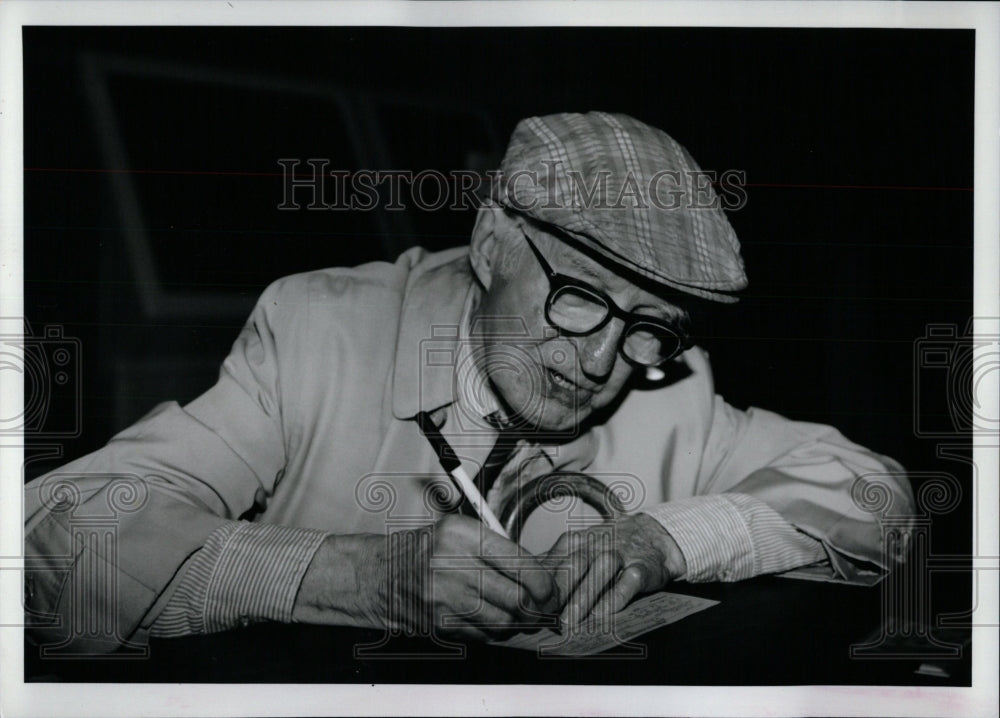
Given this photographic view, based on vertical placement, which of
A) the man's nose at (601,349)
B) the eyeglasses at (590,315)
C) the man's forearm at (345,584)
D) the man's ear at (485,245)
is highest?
the man's ear at (485,245)

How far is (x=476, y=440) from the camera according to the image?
1694 mm

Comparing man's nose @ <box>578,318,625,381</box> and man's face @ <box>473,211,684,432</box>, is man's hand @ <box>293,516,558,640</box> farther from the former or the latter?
man's nose @ <box>578,318,625,381</box>

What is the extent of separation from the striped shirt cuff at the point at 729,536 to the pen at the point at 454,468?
0.30 meters

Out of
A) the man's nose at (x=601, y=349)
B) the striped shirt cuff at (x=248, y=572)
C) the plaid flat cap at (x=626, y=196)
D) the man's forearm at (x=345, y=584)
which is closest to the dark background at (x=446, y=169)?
the plaid flat cap at (x=626, y=196)

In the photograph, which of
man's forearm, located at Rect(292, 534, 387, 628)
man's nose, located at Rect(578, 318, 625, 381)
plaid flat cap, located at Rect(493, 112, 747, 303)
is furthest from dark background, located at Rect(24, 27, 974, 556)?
man's forearm, located at Rect(292, 534, 387, 628)

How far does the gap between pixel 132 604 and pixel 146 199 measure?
0.76 m

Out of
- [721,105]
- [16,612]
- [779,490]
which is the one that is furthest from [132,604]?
Result: [721,105]

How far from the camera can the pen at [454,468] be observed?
5.53 ft

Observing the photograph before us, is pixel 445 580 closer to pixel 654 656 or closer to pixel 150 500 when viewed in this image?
pixel 654 656

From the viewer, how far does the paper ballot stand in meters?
1.69

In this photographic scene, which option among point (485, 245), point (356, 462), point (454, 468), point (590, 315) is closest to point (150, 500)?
point (356, 462)

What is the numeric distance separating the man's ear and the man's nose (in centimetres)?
22

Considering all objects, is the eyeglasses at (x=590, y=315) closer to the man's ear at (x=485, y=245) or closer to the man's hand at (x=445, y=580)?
the man's ear at (x=485, y=245)

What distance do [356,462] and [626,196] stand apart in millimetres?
709
